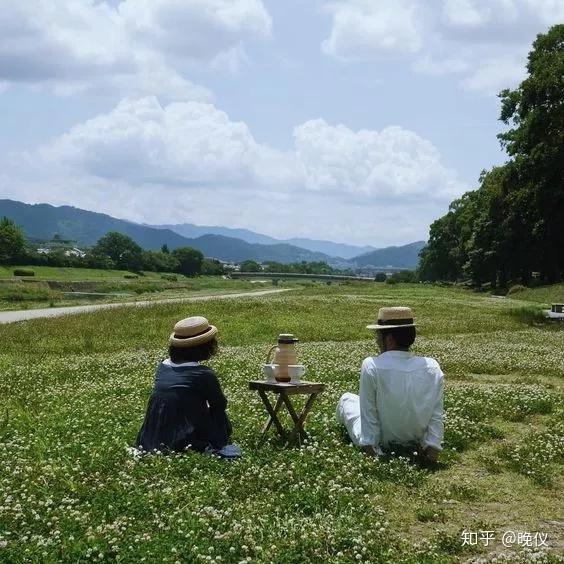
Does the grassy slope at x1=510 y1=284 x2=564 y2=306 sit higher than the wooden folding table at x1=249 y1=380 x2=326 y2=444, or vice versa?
the wooden folding table at x1=249 y1=380 x2=326 y2=444

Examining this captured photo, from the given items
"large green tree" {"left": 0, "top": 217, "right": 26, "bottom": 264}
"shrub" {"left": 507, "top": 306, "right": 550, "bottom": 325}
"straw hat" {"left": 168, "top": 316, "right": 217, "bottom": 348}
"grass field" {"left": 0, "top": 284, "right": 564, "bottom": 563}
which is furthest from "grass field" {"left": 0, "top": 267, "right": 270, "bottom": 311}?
"straw hat" {"left": 168, "top": 316, "right": 217, "bottom": 348}

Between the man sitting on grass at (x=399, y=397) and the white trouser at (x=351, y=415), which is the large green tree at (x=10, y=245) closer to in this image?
the white trouser at (x=351, y=415)

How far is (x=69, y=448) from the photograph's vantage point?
1007 cm

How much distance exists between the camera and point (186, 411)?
9.55 metres

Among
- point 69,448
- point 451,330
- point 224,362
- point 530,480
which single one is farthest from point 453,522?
point 451,330

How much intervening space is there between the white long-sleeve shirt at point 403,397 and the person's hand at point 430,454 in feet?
0.17

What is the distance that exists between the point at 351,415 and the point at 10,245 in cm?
15426

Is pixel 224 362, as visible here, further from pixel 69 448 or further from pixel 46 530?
pixel 46 530

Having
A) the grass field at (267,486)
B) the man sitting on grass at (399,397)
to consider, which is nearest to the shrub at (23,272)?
the grass field at (267,486)

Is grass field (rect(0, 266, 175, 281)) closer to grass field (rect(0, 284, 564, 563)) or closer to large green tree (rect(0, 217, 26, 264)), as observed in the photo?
large green tree (rect(0, 217, 26, 264))

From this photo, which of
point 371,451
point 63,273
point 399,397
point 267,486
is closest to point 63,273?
point 63,273

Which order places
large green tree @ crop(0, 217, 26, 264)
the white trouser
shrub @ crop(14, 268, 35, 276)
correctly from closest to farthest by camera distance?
the white trouser → shrub @ crop(14, 268, 35, 276) → large green tree @ crop(0, 217, 26, 264)

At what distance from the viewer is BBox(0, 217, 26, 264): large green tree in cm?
14300

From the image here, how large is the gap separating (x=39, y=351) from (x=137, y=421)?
14.0 meters
